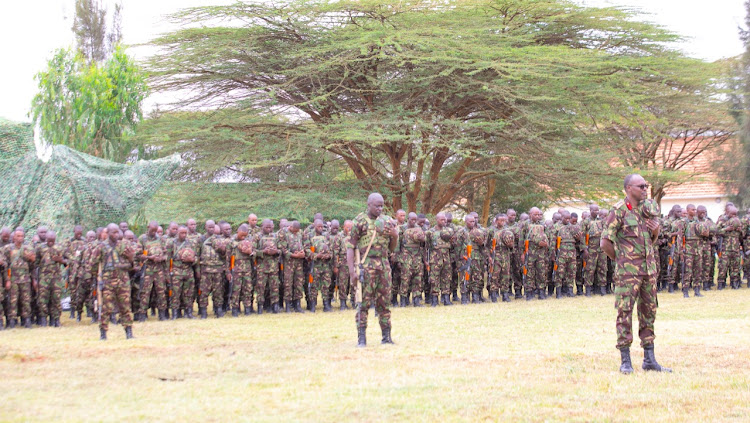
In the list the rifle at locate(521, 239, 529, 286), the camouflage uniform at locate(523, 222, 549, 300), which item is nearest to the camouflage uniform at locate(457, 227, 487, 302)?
the rifle at locate(521, 239, 529, 286)

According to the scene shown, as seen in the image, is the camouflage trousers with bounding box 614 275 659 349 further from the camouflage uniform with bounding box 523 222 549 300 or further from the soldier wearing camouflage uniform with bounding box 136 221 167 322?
the soldier wearing camouflage uniform with bounding box 136 221 167 322

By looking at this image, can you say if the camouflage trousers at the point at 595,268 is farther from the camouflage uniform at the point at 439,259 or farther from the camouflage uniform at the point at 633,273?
the camouflage uniform at the point at 633,273

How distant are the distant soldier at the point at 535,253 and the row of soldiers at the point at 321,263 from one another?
0.07 ft

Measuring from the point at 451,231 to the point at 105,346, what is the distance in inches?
293

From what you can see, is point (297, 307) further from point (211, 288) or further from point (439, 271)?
point (439, 271)

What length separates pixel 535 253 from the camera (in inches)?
642

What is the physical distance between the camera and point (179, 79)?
2448 centimetres

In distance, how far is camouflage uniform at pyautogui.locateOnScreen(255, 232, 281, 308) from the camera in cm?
1494

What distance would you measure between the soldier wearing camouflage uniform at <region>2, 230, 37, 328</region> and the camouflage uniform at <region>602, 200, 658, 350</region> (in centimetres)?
1048

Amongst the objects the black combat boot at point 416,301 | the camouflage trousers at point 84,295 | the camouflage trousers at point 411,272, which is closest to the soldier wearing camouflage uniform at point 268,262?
the camouflage trousers at point 411,272

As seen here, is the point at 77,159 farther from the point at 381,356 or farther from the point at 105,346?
the point at 381,356

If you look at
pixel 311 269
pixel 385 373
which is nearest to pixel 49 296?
pixel 311 269

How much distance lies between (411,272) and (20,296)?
7.34 metres

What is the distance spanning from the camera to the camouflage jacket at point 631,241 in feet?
25.4
